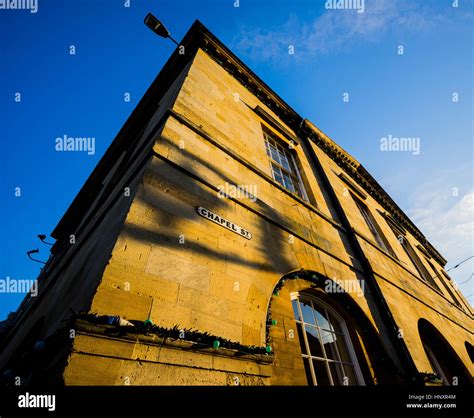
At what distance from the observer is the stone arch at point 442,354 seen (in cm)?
714

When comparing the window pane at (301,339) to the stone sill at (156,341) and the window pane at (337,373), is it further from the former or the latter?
the stone sill at (156,341)

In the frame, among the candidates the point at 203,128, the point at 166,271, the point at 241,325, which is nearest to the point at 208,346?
the point at 241,325

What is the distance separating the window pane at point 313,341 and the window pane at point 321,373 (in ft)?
0.39

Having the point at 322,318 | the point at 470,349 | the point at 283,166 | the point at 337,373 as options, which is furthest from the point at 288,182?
the point at 470,349

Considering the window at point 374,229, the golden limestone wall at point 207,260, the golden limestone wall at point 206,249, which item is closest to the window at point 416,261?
the window at point 374,229

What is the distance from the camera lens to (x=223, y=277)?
3.04m

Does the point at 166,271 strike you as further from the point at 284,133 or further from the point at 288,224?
the point at 284,133

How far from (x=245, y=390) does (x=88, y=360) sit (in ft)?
3.79

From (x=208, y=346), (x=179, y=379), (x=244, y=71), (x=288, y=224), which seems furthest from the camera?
(x=244, y=71)

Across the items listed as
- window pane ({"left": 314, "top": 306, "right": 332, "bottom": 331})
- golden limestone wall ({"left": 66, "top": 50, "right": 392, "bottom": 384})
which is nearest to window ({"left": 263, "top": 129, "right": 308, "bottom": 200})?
golden limestone wall ({"left": 66, "top": 50, "right": 392, "bottom": 384})

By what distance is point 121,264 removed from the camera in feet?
7.74

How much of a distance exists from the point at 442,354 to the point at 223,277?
883 cm

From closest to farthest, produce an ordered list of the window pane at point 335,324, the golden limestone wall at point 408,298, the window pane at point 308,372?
the window pane at point 308,372 < the window pane at point 335,324 < the golden limestone wall at point 408,298

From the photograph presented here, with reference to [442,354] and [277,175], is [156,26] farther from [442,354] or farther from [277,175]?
[442,354]
